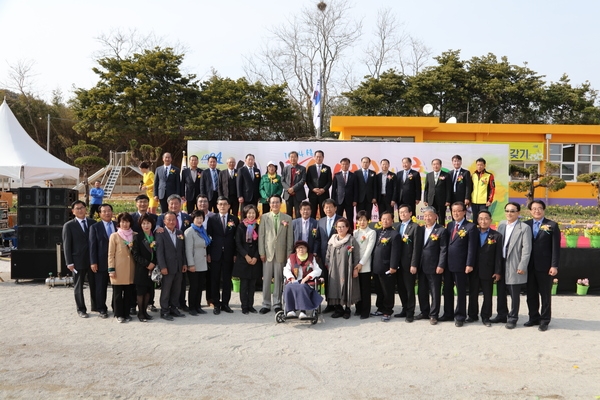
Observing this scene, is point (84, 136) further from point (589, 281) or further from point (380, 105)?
point (589, 281)

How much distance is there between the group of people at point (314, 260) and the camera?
638 cm

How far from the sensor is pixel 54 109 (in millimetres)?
36375

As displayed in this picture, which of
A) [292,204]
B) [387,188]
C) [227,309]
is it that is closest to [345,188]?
[387,188]

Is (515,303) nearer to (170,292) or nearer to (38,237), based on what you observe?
(170,292)

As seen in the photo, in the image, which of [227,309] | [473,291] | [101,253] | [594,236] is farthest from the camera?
[594,236]

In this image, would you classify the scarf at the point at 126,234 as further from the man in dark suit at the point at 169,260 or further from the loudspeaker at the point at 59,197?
the loudspeaker at the point at 59,197

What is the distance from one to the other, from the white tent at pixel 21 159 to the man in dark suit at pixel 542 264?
1587cm

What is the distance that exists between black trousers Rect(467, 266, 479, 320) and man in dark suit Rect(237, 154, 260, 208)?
4208 mm

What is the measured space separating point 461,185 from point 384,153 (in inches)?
97.1

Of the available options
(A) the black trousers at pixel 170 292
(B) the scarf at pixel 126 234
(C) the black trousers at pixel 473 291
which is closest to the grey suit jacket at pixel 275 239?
(A) the black trousers at pixel 170 292

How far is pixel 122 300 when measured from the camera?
6496 mm

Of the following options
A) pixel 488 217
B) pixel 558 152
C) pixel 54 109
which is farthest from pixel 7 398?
pixel 54 109

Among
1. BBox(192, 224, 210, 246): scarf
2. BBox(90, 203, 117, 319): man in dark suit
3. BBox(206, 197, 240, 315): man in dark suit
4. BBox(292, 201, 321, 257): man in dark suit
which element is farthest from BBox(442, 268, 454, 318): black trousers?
BBox(90, 203, 117, 319): man in dark suit

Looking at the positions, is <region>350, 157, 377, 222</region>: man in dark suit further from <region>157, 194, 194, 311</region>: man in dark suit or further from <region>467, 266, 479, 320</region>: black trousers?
<region>157, 194, 194, 311</region>: man in dark suit
